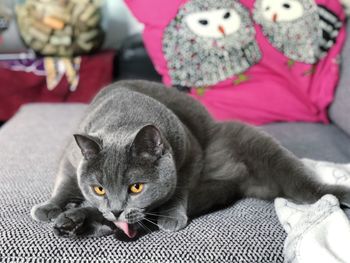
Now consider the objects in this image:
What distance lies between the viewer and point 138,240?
1.03 meters

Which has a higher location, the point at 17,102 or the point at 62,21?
the point at 62,21

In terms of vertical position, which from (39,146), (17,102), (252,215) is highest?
(252,215)

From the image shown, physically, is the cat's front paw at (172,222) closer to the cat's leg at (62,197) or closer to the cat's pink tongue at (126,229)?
the cat's pink tongue at (126,229)

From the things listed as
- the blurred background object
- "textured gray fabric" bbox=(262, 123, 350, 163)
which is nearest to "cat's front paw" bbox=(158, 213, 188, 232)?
"textured gray fabric" bbox=(262, 123, 350, 163)

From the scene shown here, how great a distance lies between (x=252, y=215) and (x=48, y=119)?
1.02 meters

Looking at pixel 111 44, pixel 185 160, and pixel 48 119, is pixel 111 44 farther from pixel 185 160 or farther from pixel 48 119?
pixel 185 160

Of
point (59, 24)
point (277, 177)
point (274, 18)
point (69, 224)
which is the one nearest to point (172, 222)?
point (69, 224)

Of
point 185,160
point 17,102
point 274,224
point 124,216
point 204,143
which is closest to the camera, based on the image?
point 124,216

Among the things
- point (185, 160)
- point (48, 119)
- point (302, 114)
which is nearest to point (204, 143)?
point (185, 160)

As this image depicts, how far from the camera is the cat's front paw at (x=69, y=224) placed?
1.00 metres

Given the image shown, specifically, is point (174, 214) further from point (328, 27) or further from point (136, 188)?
point (328, 27)

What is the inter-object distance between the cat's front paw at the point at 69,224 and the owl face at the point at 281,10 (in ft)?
3.59

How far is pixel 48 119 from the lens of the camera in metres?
1.87

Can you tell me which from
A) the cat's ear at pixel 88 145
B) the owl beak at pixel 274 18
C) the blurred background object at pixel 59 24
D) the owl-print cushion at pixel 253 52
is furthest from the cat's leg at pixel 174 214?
the blurred background object at pixel 59 24
